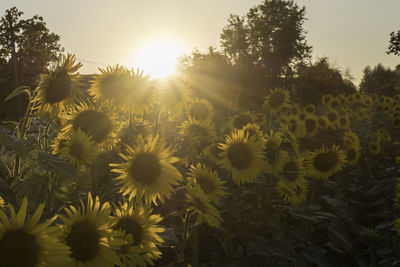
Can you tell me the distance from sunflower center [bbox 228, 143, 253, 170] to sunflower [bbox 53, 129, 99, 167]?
3.90 ft

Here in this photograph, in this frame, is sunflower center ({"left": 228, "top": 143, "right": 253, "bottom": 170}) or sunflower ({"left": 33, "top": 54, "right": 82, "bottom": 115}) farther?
sunflower center ({"left": 228, "top": 143, "right": 253, "bottom": 170})

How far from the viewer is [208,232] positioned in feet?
10.5

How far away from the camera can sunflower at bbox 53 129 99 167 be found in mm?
2029

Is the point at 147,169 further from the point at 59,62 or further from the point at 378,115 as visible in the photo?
the point at 378,115

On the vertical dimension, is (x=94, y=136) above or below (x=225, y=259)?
above

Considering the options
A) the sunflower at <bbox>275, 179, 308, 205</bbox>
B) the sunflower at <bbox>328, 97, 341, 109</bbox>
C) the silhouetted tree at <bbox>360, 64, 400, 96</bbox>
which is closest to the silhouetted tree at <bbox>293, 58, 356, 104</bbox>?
the silhouetted tree at <bbox>360, 64, 400, 96</bbox>

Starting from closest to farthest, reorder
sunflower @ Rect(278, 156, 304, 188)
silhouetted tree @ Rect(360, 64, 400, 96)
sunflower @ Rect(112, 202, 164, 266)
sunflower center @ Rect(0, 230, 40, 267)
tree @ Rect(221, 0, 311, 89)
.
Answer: sunflower center @ Rect(0, 230, 40, 267), sunflower @ Rect(112, 202, 164, 266), sunflower @ Rect(278, 156, 304, 188), silhouetted tree @ Rect(360, 64, 400, 96), tree @ Rect(221, 0, 311, 89)

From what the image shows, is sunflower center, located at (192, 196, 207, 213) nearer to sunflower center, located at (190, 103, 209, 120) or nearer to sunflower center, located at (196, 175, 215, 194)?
sunflower center, located at (196, 175, 215, 194)

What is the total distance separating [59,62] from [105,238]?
4.95 feet

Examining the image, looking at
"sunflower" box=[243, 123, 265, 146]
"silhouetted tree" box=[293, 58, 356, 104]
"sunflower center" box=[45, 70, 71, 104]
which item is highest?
"silhouetted tree" box=[293, 58, 356, 104]

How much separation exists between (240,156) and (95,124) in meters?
1.22

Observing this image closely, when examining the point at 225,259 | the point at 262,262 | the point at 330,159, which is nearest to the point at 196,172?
the point at 225,259

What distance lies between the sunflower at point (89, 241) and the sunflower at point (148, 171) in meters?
0.66

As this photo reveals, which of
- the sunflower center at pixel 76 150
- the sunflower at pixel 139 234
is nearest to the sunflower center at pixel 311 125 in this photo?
the sunflower center at pixel 76 150
